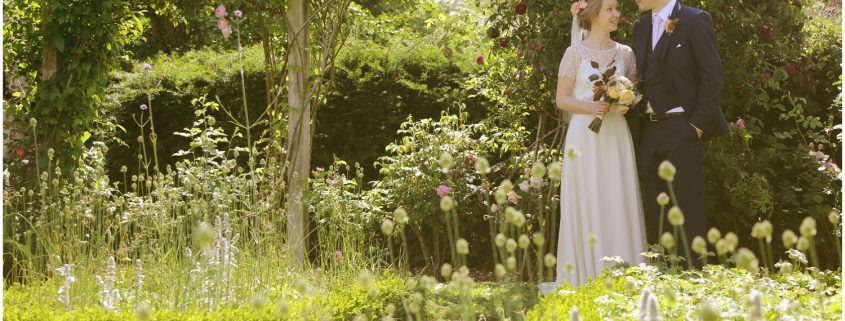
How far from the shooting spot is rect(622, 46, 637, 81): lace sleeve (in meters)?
4.84

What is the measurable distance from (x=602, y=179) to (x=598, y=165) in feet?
0.24

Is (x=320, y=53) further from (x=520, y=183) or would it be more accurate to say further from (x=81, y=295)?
(x=81, y=295)

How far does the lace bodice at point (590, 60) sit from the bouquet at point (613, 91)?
0.06 m

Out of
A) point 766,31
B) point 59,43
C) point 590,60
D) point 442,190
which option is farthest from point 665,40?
point 59,43

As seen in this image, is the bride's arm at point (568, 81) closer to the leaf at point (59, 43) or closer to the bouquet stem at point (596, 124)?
the bouquet stem at point (596, 124)

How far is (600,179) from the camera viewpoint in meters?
4.84

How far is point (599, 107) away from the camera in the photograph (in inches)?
185

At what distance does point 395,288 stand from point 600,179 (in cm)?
113

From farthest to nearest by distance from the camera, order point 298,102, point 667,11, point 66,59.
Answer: point 66,59, point 298,102, point 667,11

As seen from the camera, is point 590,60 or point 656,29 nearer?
point 656,29

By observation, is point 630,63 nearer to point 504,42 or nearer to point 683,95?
point 683,95

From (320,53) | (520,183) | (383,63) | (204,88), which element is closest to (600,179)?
(520,183)

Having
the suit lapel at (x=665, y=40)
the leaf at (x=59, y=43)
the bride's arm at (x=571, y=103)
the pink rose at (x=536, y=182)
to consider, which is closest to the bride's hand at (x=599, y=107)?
the bride's arm at (x=571, y=103)

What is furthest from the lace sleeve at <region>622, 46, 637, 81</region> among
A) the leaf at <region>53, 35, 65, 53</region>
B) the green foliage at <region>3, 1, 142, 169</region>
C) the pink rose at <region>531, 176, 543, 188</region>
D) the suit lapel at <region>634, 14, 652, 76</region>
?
the leaf at <region>53, 35, 65, 53</region>
